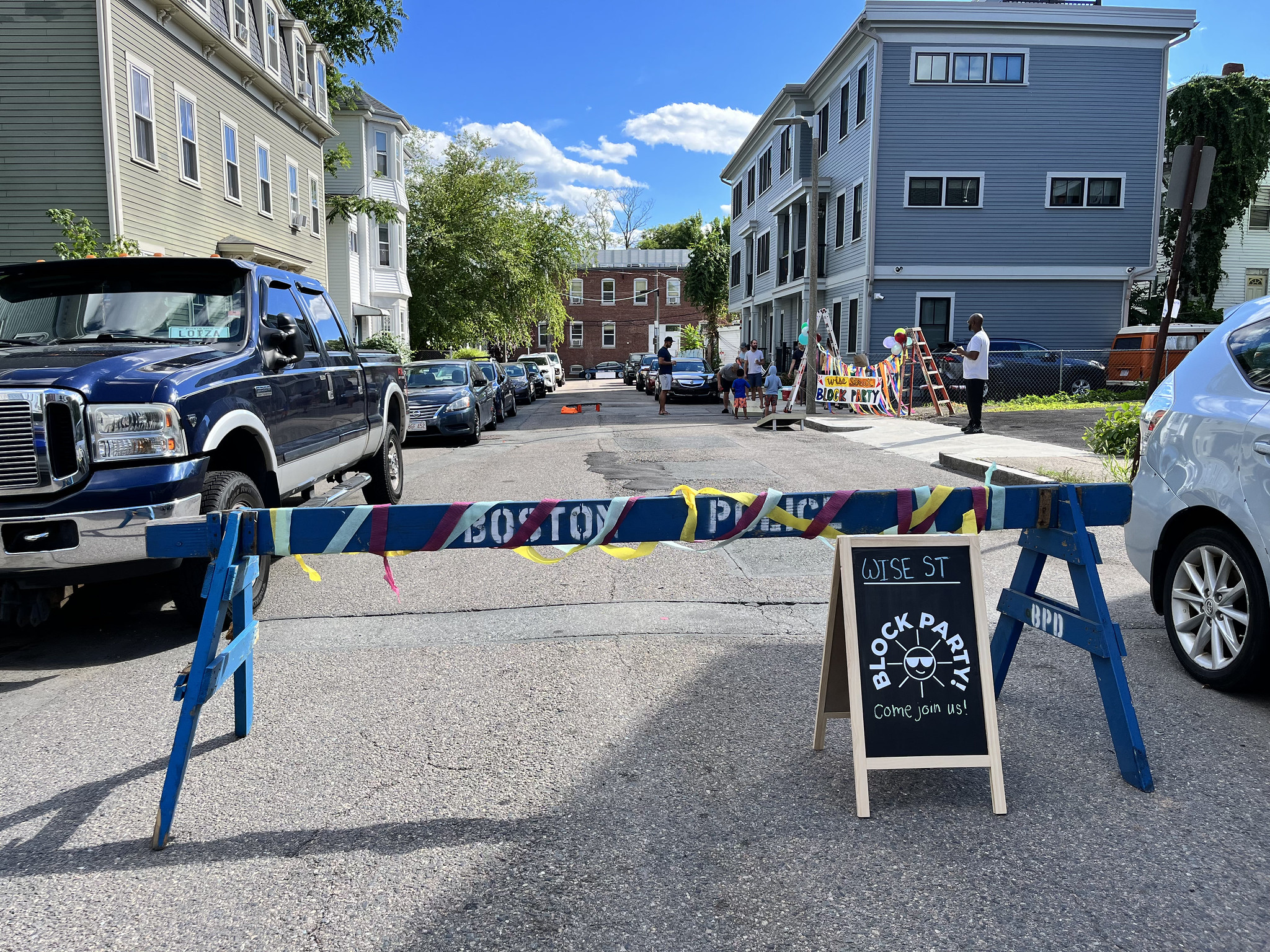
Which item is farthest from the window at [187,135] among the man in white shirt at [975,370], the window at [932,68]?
the window at [932,68]

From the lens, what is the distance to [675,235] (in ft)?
292

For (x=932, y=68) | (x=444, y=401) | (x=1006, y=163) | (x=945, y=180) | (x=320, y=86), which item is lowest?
(x=444, y=401)

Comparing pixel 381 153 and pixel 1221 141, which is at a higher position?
pixel 381 153

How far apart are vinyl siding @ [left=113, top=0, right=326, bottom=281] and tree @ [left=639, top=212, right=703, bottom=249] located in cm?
5997

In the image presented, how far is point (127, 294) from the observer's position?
640cm

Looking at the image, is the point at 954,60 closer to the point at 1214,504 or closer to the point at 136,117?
the point at 136,117

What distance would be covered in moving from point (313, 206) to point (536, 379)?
11.8 m

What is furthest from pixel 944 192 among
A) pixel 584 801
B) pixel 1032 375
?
pixel 584 801

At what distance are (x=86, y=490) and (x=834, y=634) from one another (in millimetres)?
3693

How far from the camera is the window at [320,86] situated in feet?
91.4

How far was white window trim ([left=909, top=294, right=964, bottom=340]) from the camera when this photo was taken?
93.1 ft

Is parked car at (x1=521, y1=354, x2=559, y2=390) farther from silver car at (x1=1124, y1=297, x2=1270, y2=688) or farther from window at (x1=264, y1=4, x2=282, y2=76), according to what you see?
silver car at (x1=1124, y1=297, x2=1270, y2=688)

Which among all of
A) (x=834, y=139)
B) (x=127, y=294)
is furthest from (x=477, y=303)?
(x=127, y=294)

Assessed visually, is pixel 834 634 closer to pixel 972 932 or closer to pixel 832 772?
pixel 832 772
